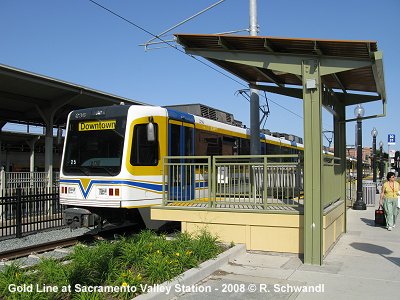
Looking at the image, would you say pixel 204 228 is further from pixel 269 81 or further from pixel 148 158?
pixel 269 81

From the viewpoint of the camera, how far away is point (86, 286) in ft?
16.8

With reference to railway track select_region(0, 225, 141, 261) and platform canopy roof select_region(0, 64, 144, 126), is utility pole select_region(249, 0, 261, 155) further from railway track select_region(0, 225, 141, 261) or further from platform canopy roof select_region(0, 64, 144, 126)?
platform canopy roof select_region(0, 64, 144, 126)

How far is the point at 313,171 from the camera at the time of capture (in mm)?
7543

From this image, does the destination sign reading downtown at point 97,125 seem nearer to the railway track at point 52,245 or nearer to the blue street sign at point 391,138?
the railway track at point 52,245

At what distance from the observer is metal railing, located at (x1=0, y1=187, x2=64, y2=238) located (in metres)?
11.2

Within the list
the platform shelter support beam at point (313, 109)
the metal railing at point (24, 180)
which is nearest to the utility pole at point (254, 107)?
the platform shelter support beam at point (313, 109)

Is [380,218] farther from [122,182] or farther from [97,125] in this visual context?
[97,125]

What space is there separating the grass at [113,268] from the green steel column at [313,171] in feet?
5.60

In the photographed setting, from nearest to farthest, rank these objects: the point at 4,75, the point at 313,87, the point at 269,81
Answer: the point at 313,87
the point at 269,81
the point at 4,75

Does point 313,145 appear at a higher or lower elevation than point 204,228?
higher

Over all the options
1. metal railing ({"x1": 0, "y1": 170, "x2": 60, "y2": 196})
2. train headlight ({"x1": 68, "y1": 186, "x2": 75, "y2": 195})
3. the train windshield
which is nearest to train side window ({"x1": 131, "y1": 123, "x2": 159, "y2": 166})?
the train windshield

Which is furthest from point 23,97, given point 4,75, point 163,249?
point 163,249

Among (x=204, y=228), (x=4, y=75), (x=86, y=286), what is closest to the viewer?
(x=86, y=286)

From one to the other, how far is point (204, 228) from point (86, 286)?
414 cm
